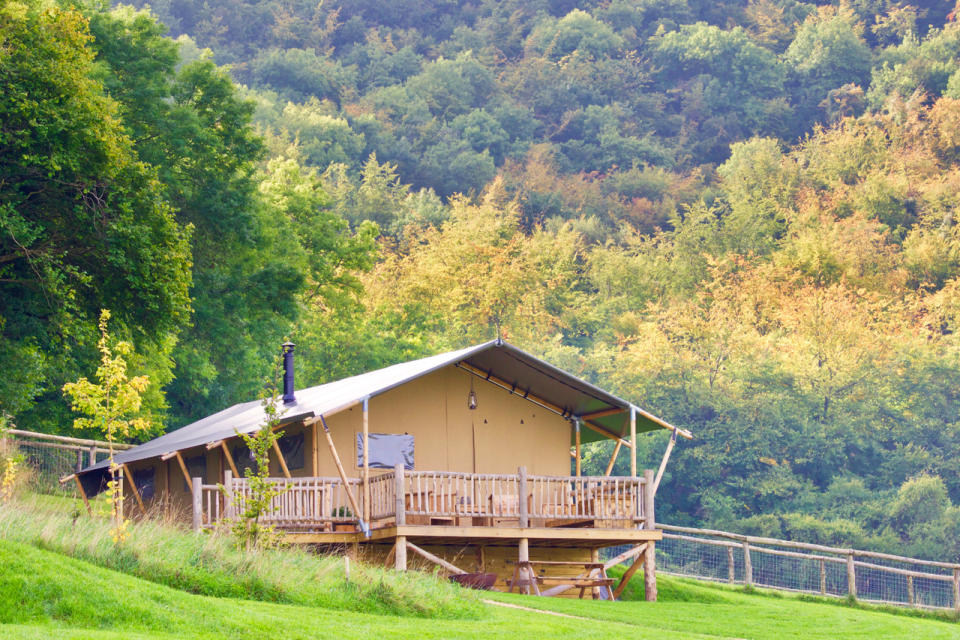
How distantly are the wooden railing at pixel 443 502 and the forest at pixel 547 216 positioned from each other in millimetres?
6903

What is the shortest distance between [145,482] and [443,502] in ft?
38.9

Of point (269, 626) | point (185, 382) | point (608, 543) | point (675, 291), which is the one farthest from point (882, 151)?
point (269, 626)

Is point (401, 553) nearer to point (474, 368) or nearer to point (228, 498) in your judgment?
point (228, 498)

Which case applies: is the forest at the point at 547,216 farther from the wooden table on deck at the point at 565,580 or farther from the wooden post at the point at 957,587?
the wooden post at the point at 957,587

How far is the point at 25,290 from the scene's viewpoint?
86.7ft

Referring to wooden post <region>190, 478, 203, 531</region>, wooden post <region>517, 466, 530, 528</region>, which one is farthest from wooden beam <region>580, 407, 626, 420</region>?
wooden post <region>190, 478, 203, 531</region>

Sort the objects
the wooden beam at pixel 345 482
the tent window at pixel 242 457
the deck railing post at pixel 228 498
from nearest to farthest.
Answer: the deck railing post at pixel 228 498, the wooden beam at pixel 345 482, the tent window at pixel 242 457

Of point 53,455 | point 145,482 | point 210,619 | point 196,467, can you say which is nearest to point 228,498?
point 210,619

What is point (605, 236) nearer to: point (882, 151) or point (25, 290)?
point (882, 151)

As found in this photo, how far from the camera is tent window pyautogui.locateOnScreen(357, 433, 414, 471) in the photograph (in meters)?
24.2

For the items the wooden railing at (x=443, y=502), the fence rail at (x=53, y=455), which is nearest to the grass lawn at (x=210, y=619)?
the wooden railing at (x=443, y=502)

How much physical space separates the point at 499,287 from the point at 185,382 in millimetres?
25631

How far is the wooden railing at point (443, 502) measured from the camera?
21.2m

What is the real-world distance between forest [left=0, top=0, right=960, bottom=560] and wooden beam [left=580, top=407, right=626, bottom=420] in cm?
891
